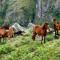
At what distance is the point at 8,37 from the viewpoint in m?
19.9

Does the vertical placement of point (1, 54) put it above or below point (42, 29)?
below

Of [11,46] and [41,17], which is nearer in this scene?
[11,46]

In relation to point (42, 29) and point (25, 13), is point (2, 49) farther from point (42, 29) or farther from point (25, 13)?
point (25, 13)

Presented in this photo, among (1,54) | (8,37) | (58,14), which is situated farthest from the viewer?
(58,14)

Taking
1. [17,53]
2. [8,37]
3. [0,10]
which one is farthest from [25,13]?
[17,53]

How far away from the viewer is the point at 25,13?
4578 cm

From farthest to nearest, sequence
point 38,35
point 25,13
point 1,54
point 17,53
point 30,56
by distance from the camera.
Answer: point 25,13 < point 38,35 < point 1,54 < point 17,53 < point 30,56

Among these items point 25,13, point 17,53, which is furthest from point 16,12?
point 17,53

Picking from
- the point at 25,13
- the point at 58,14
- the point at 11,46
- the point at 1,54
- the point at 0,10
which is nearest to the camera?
the point at 1,54

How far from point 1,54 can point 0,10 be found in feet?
114

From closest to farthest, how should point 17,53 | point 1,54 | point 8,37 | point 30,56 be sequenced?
point 30,56
point 17,53
point 1,54
point 8,37

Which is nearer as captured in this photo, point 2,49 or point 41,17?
point 2,49

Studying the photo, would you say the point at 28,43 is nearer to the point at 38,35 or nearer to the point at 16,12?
the point at 38,35

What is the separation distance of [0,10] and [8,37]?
98.4 feet
